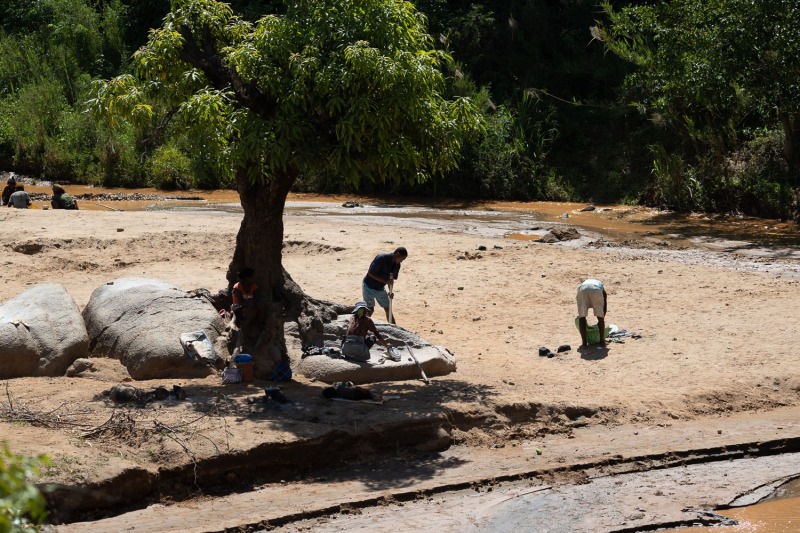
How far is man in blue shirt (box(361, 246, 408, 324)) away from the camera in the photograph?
1242 centimetres

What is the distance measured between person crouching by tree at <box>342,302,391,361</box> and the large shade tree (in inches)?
27.7

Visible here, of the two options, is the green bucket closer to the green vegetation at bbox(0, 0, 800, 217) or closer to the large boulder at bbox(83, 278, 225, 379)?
the large boulder at bbox(83, 278, 225, 379)

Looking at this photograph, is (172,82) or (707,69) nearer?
(172,82)

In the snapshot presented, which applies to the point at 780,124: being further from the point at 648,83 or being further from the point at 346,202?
the point at 346,202

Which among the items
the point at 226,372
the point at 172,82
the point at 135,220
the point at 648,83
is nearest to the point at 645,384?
the point at 226,372

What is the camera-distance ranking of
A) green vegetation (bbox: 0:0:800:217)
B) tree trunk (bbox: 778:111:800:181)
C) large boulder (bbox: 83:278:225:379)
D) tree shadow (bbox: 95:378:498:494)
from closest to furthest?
tree shadow (bbox: 95:378:498:494)
large boulder (bbox: 83:278:225:379)
green vegetation (bbox: 0:0:800:217)
tree trunk (bbox: 778:111:800:181)

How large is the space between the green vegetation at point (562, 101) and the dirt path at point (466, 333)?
288 cm

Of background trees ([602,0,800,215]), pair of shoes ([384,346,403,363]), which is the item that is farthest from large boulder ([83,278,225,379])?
background trees ([602,0,800,215])

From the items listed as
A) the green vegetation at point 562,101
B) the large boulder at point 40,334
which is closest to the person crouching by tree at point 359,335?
the large boulder at point 40,334

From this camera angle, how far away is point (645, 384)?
11.0 m

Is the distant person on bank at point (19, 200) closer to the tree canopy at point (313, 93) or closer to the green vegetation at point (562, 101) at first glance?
the green vegetation at point (562, 101)

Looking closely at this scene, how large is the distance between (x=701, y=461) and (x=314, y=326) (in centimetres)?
441

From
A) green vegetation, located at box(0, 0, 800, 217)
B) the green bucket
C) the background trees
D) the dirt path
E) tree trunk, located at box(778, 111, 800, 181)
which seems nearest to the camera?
the dirt path

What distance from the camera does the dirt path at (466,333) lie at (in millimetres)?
8805
